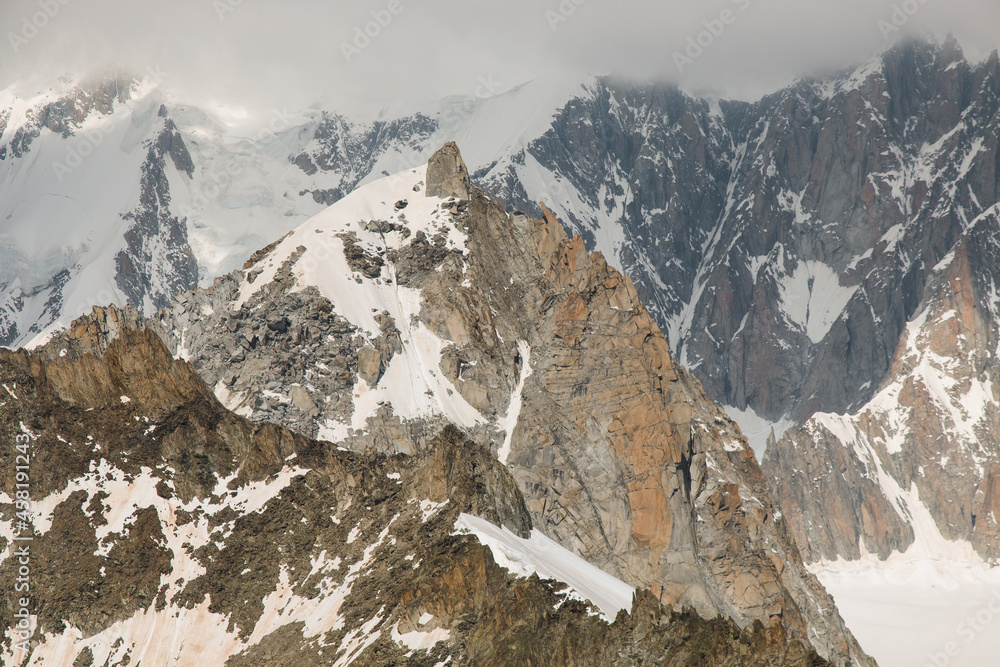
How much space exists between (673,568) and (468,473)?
72.1 m

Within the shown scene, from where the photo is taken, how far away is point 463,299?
168625 mm

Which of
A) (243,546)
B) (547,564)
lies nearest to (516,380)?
(243,546)

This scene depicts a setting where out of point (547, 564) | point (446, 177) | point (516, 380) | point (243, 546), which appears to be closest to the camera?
point (547, 564)

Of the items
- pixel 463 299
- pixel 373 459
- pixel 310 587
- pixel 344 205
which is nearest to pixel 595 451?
pixel 463 299

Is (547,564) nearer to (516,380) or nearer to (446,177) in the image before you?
(516,380)

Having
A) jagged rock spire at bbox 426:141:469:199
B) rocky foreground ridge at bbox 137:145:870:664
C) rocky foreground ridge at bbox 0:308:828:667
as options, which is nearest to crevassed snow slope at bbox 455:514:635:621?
rocky foreground ridge at bbox 0:308:828:667

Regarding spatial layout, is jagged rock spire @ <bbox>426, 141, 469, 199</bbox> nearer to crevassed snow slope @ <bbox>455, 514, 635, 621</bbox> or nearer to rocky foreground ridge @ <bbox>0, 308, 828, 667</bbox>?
rocky foreground ridge @ <bbox>0, 308, 828, 667</bbox>

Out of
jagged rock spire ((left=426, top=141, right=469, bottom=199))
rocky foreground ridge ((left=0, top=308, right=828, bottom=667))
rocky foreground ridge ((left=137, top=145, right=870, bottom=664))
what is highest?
jagged rock spire ((left=426, top=141, right=469, bottom=199))

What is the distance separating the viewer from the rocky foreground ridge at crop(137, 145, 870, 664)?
153m

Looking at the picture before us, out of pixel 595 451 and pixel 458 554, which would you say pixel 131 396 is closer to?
pixel 458 554

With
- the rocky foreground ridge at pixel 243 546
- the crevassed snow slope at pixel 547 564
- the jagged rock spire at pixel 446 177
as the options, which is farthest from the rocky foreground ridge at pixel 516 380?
the crevassed snow slope at pixel 547 564

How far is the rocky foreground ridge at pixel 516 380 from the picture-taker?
153 meters

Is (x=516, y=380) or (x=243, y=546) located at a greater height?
(x=516, y=380)

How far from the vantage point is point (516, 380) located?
548 feet
